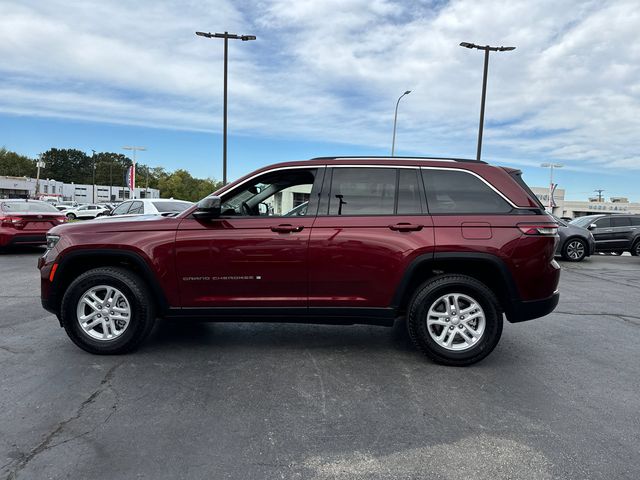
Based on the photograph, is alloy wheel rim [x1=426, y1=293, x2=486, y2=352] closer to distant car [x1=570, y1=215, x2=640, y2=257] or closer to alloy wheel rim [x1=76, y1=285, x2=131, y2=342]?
alloy wheel rim [x1=76, y1=285, x2=131, y2=342]

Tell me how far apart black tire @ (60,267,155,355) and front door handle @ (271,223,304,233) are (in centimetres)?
135

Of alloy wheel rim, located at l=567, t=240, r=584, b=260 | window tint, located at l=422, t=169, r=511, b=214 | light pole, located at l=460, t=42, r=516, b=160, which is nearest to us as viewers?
window tint, located at l=422, t=169, r=511, b=214

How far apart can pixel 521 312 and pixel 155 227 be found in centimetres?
346

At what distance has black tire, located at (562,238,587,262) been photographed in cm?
1412

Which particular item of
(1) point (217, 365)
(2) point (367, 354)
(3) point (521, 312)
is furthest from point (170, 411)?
(3) point (521, 312)

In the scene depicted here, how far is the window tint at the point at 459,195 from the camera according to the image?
419 centimetres

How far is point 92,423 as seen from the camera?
3.04 m

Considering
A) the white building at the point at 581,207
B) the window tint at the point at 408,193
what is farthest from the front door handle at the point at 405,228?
the white building at the point at 581,207

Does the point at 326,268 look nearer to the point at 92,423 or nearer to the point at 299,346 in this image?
the point at 299,346


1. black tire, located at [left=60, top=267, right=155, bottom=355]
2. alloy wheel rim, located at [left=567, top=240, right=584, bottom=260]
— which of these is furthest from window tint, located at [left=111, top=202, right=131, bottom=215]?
alloy wheel rim, located at [left=567, top=240, right=584, bottom=260]

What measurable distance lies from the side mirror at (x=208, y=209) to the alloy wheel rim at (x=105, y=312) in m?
→ 1.04

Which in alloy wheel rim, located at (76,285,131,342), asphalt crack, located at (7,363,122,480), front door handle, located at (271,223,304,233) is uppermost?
front door handle, located at (271,223,304,233)

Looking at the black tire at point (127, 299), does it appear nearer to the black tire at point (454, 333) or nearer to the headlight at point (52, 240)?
the headlight at point (52, 240)

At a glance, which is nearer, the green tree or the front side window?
the front side window
